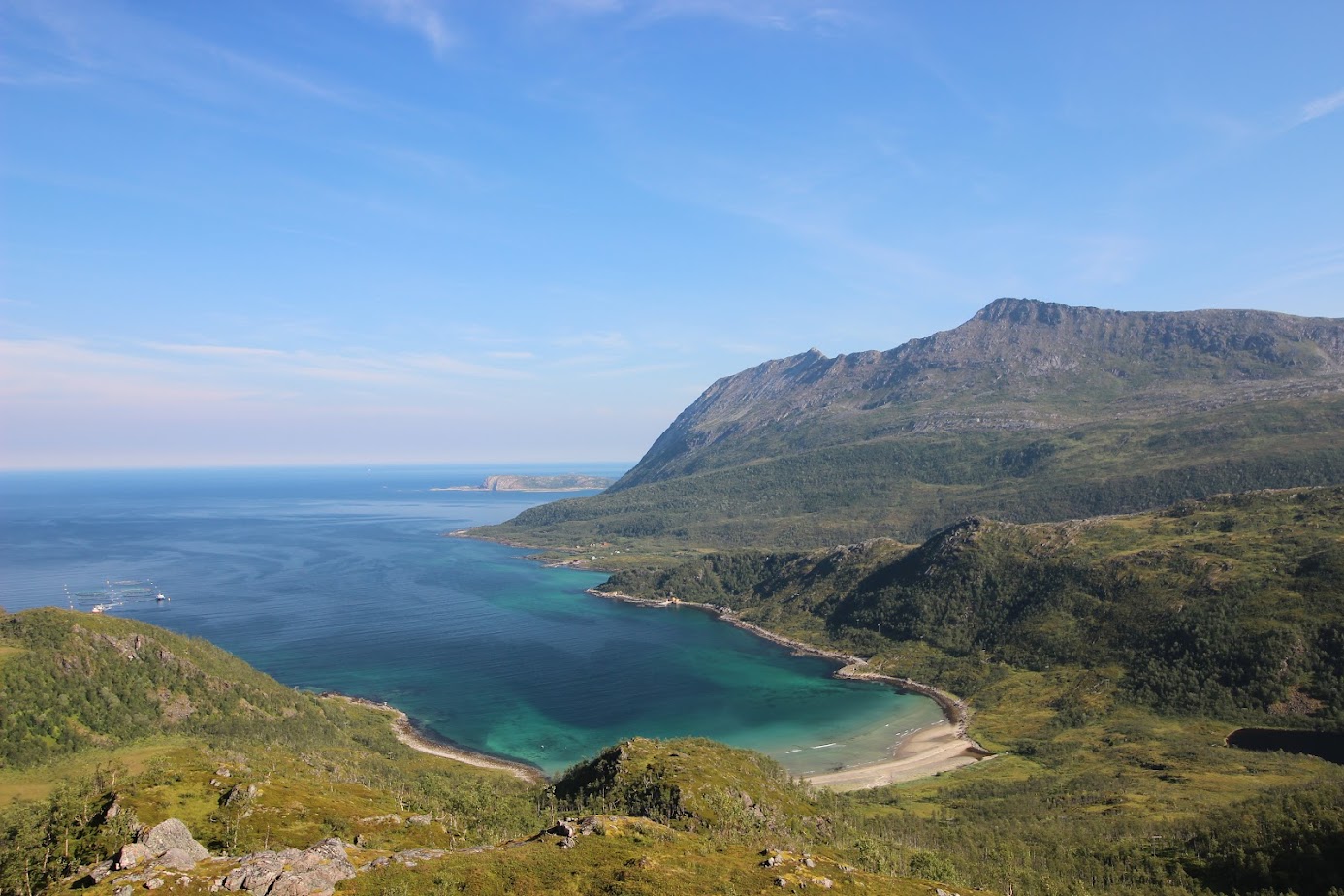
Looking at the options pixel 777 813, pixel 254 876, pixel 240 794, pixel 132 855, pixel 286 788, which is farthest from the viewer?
pixel 777 813

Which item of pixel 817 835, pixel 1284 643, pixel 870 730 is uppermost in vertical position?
pixel 1284 643

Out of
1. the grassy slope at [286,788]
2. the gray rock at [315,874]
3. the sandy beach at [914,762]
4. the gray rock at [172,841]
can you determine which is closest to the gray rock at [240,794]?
the grassy slope at [286,788]

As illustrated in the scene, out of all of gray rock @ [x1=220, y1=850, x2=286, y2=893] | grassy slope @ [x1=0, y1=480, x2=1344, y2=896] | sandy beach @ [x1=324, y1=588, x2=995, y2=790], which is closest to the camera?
gray rock @ [x1=220, y1=850, x2=286, y2=893]

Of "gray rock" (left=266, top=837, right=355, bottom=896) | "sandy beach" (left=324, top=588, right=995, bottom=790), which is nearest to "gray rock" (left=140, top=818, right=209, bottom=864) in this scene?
"gray rock" (left=266, top=837, right=355, bottom=896)

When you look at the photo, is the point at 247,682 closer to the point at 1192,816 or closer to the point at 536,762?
the point at 536,762

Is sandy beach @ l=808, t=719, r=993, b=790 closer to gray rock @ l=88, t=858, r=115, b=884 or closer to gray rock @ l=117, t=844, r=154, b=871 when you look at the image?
gray rock @ l=117, t=844, r=154, b=871

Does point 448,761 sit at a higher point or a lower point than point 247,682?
lower

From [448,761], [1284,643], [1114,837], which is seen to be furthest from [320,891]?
[1284,643]

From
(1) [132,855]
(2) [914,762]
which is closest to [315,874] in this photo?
(1) [132,855]

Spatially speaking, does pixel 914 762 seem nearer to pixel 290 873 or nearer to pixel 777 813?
pixel 777 813
